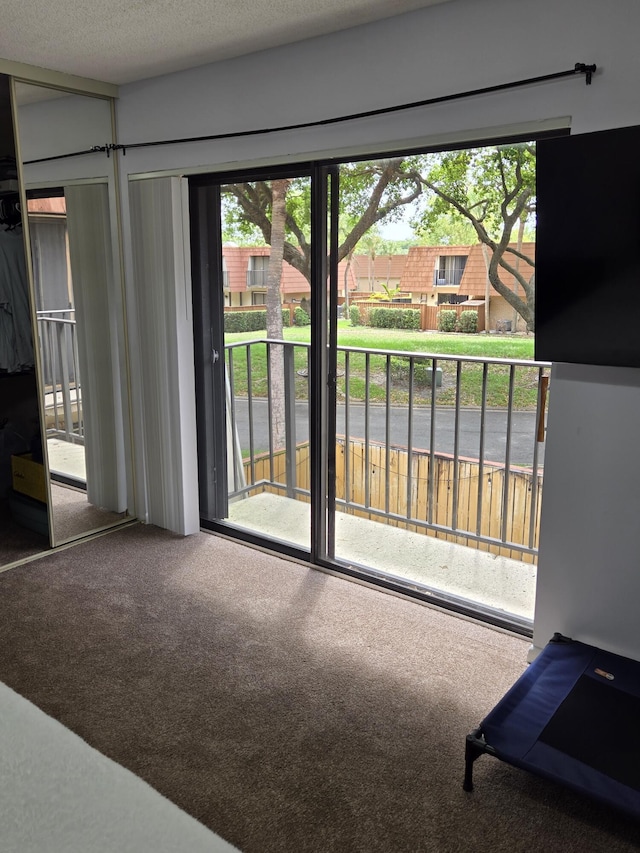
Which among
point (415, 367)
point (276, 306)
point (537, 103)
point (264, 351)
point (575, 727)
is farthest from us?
point (264, 351)

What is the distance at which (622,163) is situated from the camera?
2082 mm

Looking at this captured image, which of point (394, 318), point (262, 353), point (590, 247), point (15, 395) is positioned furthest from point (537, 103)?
point (15, 395)

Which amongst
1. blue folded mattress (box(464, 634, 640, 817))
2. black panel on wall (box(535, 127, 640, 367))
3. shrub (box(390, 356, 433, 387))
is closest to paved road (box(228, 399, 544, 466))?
shrub (box(390, 356, 433, 387))

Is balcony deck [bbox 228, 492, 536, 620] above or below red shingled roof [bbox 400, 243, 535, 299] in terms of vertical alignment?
below

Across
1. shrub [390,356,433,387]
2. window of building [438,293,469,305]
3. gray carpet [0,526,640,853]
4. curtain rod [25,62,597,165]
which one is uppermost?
curtain rod [25,62,597,165]

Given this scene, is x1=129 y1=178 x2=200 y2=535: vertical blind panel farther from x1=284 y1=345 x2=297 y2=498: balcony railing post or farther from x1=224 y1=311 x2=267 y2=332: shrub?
x1=284 y1=345 x2=297 y2=498: balcony railing post

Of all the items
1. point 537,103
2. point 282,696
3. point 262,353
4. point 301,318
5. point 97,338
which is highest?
point 537,103

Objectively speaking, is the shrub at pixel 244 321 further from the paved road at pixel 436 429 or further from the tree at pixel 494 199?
the tree at pixel 494 199

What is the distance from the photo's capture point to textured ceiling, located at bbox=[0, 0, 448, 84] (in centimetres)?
245

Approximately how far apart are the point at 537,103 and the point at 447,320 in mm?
1399

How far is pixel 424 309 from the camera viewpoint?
144 inches

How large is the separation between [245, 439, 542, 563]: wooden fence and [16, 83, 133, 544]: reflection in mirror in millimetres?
878

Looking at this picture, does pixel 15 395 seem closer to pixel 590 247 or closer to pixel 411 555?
pixel 411 555

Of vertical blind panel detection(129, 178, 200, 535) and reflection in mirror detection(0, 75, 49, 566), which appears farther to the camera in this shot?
vertical blind panel detection(129, 178, 200, 535)
